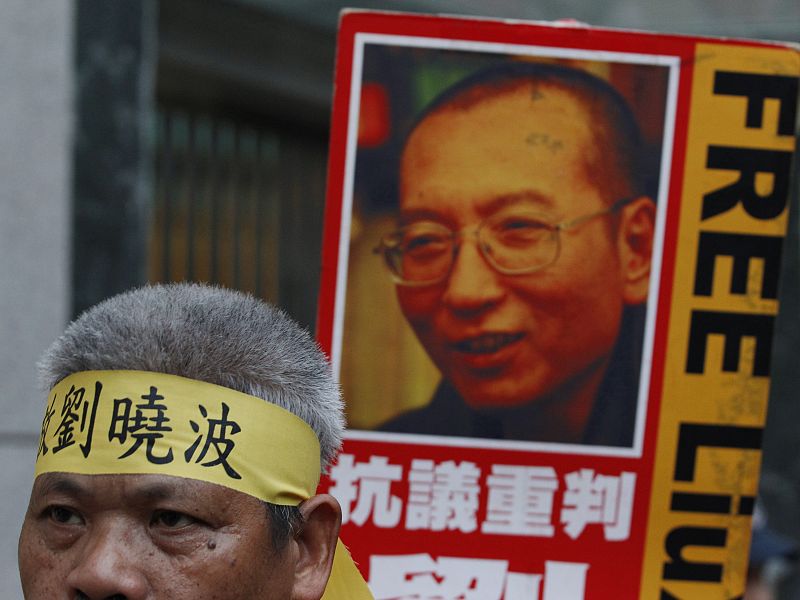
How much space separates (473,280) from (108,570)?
1.04 meters

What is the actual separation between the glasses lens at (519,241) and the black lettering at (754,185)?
313 mm

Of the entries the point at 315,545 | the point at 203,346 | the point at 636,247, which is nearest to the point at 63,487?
the point at 203,346

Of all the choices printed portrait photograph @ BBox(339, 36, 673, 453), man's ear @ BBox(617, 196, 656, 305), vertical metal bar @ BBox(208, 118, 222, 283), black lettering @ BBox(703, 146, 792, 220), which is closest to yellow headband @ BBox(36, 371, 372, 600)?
printed portrait photograph @ BBox(339, 36, 673, 453)

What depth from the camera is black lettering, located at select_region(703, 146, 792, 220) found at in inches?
98.5

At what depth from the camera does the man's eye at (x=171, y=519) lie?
178cm

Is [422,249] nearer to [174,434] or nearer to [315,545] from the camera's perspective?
[315,545]

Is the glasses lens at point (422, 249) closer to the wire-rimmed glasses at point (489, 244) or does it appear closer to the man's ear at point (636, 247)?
the wire-rimmed glasses at point (489, 244)

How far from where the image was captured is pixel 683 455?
2.50 meters

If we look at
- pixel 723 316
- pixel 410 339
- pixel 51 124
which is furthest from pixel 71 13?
pixel 723 316

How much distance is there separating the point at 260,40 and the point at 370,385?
13.1 feet

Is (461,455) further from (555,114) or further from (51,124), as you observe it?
(51,124)

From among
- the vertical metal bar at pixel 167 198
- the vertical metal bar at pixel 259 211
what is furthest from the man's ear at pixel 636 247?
the vertical metal bar at pixel 259 211

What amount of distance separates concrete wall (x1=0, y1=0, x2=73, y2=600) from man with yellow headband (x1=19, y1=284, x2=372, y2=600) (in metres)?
3.14

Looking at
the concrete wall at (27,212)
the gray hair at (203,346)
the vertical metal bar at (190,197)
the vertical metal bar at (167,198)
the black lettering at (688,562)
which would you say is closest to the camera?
the gray hair at (203,346)
